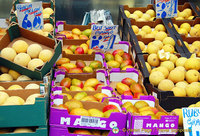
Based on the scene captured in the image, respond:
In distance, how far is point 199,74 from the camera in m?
2.50

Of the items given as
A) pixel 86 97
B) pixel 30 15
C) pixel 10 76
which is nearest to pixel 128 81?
pixel 86 97

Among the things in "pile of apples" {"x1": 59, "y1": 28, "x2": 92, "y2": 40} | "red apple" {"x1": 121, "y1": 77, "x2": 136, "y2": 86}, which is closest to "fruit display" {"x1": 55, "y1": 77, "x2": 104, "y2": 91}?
"red apple" {"x1": 121, "y1": 77, "x2": 136, "y2": 86}

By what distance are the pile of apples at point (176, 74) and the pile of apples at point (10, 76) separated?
1208 millimetres

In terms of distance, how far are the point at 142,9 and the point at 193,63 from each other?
67.5 inches

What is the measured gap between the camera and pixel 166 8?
3396 mm

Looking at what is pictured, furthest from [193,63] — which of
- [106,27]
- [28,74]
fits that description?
[28,74]

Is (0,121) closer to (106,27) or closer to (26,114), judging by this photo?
(26,114)

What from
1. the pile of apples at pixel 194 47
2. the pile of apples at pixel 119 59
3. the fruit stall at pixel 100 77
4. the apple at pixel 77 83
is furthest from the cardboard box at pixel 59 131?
the pile of apples at pixel 194 47

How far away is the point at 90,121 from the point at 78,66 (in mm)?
958

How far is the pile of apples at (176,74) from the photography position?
7.58 feet

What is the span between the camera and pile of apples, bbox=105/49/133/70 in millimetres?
2736

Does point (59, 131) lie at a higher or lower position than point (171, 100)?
lower

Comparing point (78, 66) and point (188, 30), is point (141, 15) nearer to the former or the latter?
point (188, 30)

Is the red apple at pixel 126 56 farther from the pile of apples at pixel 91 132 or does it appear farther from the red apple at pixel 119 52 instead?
the pile of apples at pixel 91 132
